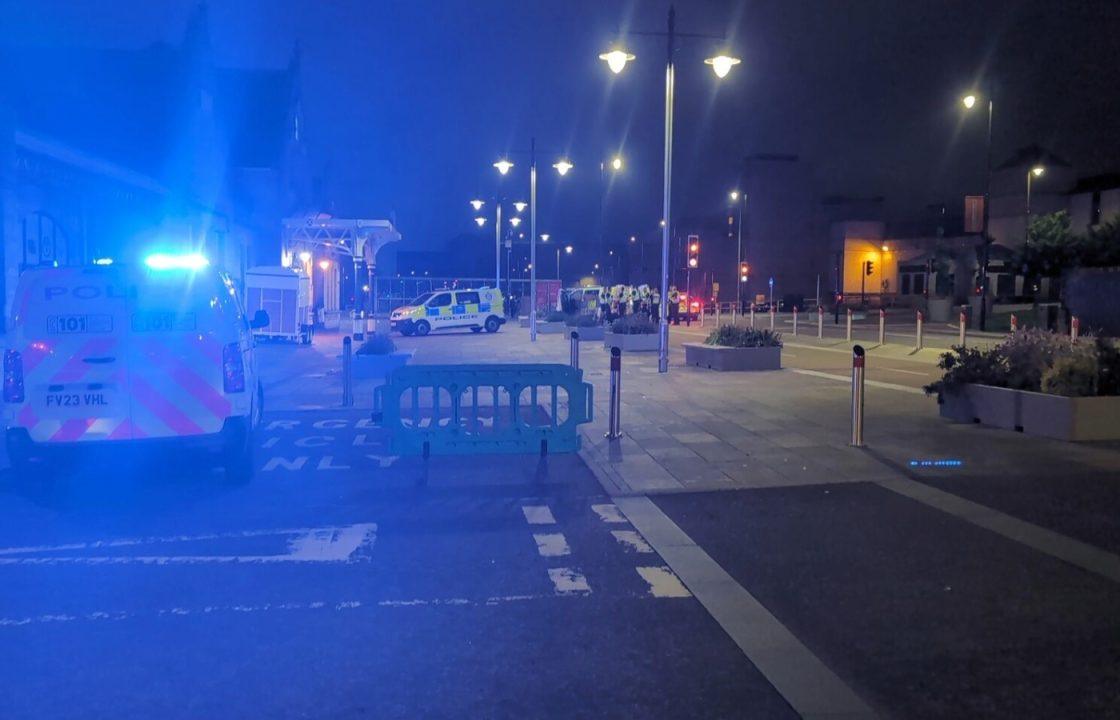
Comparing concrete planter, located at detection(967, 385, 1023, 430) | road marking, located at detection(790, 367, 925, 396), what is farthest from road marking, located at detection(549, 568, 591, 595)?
road marking, located at detection(790, 367, 925, 396)

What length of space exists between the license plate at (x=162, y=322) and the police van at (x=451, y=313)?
32.9m

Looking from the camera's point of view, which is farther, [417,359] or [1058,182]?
[1058,182]

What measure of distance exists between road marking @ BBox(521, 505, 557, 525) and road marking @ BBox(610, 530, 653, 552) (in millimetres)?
668

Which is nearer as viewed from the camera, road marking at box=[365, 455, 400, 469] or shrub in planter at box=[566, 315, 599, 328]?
road marking at box=[365, 455, 400, 469]

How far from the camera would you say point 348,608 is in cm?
652

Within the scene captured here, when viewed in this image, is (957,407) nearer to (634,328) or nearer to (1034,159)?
(634,328)

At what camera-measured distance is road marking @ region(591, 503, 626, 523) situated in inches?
356

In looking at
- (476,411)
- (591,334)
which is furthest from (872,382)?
(591,334)

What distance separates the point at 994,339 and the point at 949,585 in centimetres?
3064

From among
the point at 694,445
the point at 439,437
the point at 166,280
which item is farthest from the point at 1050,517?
the point at 166,280

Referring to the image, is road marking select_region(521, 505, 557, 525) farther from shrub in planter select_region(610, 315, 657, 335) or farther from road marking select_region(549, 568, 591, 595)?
shrub in planter select_region(610, 315, 657, 335)

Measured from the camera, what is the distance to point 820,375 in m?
21.3

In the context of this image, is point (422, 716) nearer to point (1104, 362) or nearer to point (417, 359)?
point (1104, 362)

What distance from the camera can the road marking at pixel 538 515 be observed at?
353 inches
